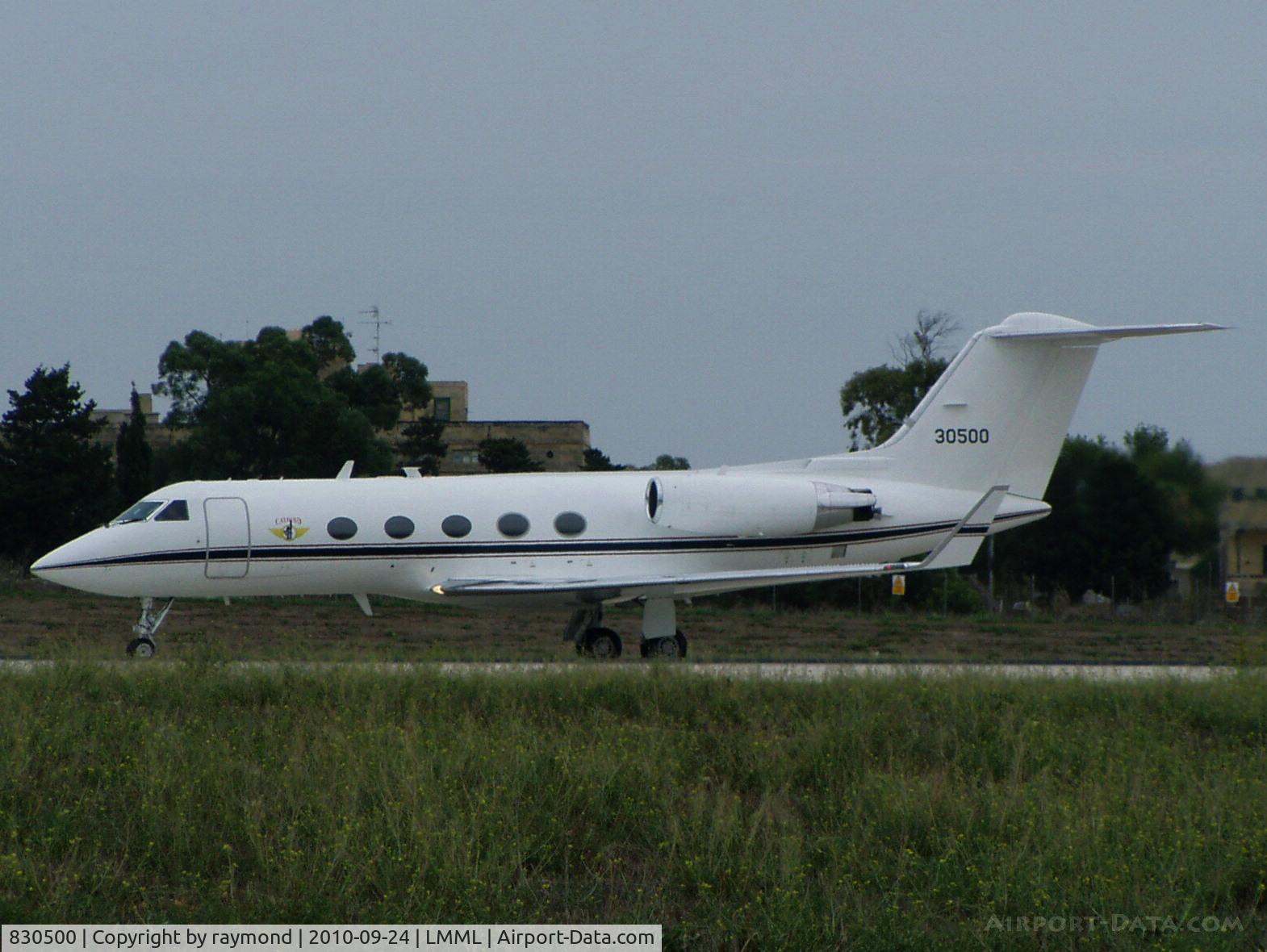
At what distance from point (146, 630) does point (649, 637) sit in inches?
257

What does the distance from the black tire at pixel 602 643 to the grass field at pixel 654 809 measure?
679cm

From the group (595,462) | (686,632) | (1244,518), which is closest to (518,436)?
(595,462)

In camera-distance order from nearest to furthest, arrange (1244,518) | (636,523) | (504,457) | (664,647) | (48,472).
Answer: (1244,518) → (664,647) → (636,523) → (48,472) → (504,457)

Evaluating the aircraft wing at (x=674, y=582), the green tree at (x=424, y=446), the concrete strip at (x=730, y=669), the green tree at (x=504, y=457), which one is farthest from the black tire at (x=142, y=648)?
the green tree at (x=504, y=457)

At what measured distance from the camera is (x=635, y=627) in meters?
28.0

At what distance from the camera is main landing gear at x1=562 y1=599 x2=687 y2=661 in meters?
20.3

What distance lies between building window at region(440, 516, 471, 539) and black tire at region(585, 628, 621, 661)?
2.28m

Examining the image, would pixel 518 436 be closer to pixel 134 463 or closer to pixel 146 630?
pixel 134 463

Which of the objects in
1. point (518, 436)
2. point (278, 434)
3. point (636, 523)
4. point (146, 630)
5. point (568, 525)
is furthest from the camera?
point (518, 436)

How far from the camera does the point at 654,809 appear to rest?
403 inches

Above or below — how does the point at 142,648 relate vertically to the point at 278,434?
below

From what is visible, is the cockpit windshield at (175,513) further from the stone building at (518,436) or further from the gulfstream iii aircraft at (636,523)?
the stone building at (518,436)

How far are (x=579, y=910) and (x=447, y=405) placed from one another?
276ft

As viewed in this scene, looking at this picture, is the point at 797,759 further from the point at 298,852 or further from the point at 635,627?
the point at 635,627
